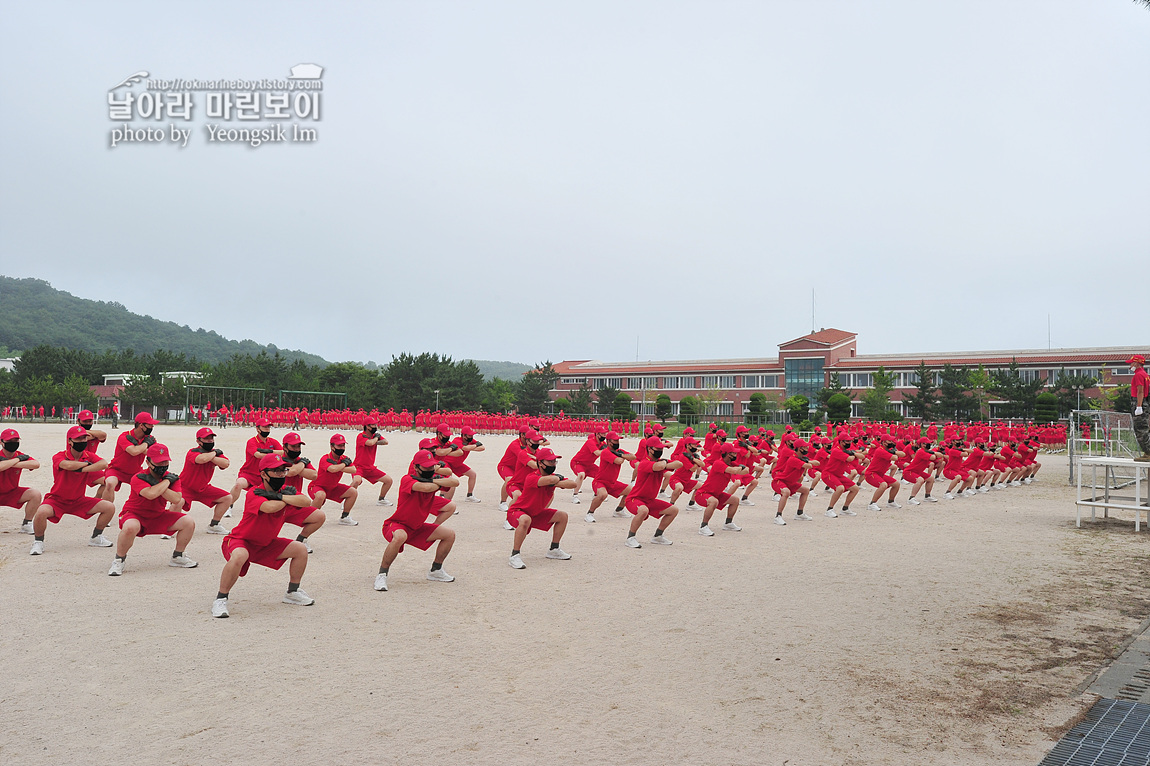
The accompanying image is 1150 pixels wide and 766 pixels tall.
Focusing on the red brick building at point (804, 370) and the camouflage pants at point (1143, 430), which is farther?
the red brick building at point (804, 370)

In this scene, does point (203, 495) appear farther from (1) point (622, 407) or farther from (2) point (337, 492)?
(1) point (622, 407)

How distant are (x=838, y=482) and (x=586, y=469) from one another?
523cm

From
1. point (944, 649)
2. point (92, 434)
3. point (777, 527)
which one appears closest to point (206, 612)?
point (92, 434)

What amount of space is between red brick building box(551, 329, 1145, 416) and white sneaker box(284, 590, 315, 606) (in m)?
59.7

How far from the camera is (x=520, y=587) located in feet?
25.3

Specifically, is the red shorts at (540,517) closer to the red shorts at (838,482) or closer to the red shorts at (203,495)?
the red shorts at (203,495)

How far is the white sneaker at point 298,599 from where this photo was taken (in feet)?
22.3

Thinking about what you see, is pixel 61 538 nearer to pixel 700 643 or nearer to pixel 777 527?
pixel 700 643

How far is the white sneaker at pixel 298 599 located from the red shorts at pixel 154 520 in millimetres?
2109

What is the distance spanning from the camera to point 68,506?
29.2ft

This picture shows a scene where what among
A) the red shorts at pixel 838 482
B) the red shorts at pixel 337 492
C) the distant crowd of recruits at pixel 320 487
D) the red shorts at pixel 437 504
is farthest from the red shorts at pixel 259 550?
the red shorts at pixel 838 482

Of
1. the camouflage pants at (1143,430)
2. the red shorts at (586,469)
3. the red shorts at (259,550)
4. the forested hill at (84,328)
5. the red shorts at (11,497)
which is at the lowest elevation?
the red shorts at (586,469)

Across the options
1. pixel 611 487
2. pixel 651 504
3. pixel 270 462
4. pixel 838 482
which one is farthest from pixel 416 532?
pixel 838 482

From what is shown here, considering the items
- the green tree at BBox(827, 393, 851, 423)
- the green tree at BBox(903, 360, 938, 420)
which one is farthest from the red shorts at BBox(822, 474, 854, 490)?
the green tree at BBox(903, 360, 938, 420)
